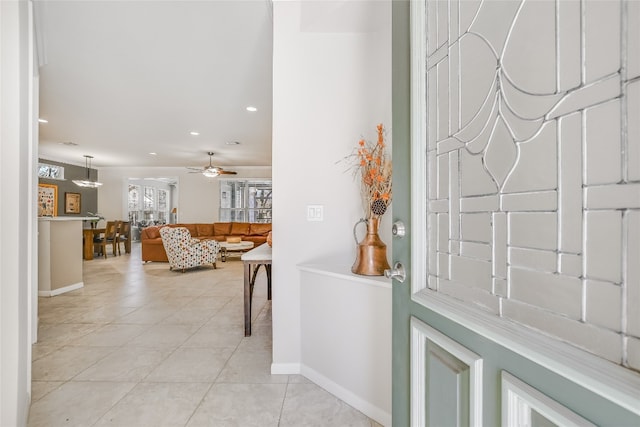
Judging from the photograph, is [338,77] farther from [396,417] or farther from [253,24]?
[396,417]

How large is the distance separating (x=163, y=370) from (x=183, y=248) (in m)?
3.93

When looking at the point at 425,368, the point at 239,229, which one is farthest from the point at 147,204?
the point at 425,368

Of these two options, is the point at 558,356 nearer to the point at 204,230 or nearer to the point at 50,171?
the point at 204,230

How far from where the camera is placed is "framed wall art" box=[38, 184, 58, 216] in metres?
8.23

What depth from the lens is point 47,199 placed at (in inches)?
334

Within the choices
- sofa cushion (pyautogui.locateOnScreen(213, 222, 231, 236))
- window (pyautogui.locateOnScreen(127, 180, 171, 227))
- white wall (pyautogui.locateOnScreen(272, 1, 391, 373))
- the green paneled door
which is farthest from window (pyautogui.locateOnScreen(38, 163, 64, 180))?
the green paneled door

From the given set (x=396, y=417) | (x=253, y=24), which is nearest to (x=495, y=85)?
(x=396, y=417)

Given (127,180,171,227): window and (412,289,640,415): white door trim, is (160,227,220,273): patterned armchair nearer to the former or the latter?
(127,180,171,227): window

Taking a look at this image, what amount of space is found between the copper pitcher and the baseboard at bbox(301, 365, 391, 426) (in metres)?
0.72

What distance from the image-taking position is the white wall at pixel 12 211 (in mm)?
1309

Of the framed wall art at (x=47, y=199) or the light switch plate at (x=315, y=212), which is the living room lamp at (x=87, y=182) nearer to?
the framed wall art at (x=47, y=199)

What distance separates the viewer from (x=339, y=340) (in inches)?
73.0

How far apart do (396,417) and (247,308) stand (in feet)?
6.26

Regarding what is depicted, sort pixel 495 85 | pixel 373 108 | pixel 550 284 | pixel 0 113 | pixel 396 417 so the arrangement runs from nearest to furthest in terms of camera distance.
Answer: pixel 550 284, pixel 495 85, pixel 396 417, pixel 0 113, pixel 373 108
